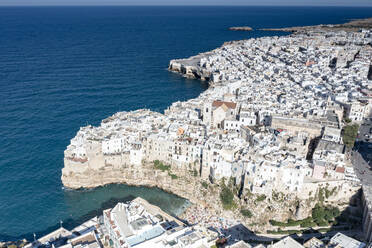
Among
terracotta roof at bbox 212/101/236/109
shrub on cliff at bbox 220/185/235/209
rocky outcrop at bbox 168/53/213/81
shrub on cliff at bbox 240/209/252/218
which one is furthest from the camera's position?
rocky outcrop at bbox 168/53/213/81

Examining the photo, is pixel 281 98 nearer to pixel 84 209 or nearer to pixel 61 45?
pixel 84 209

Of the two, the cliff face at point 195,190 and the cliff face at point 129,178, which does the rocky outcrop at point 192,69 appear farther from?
the cliff face at point 195,190

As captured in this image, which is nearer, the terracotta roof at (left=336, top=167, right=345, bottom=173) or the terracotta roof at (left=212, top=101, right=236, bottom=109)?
the terracotta roof at (left=336, top=167, right=345, bottom=173)

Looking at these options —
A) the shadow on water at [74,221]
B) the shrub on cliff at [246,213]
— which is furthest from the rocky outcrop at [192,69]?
the shrub on cliff at [246,213]

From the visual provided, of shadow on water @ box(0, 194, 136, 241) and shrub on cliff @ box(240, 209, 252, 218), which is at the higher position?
shrub on cliff @ box(240, 209, 252, 218)

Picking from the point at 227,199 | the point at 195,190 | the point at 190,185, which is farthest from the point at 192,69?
the point at 227,199

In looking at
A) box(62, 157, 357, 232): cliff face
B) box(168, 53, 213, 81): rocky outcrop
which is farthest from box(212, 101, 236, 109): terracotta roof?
box(168, 53, 213, 81): rocky outcrop

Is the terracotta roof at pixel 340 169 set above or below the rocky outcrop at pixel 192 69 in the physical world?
below

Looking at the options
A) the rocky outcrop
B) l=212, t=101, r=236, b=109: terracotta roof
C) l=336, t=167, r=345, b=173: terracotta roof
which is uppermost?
l=212, t=101, r=236, b=109: terracotta roof

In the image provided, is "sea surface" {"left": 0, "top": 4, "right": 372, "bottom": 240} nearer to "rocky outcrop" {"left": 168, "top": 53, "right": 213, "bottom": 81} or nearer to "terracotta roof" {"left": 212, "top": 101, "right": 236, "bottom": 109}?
"rocky outcrop" {"left": 168, "top": 53, "right": 213, "bottom": 81}

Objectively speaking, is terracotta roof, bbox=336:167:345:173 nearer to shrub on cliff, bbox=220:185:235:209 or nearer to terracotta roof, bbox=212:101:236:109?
shrub on cliff, bbox=220:185:235:209

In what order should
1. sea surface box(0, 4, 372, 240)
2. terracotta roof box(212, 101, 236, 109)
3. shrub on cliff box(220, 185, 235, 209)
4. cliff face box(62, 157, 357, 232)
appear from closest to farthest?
cliff face box(62, 157, 357, 232), shrub on cliff box(220, 185, 235, 209), sea surface box(0, 4, 372, 240), terracotta roof box(212, 101, 236, 109)
